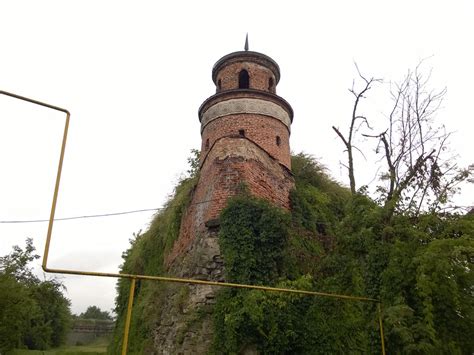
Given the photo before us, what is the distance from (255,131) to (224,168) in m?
2.32

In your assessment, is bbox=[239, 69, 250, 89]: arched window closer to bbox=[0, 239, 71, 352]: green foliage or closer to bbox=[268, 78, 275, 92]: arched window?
bbox=[268, 78, 275, 92]: arched window

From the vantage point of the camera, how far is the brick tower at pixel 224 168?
10094mm

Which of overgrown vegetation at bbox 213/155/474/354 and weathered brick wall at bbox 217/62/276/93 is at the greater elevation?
weathered brick wall at bbox 217/62/276/93

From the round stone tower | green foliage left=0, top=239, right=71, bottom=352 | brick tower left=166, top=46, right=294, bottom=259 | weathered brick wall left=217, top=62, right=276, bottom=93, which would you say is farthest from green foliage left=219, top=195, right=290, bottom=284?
green foliage left=0, top=239, right=71, bottom=352

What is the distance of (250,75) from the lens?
48.1 feet

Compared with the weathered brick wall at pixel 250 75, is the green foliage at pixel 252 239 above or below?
below

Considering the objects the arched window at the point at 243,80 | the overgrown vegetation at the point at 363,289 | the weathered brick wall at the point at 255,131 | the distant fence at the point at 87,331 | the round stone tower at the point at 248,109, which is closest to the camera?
the overgrown vegetation at the point at 363,289

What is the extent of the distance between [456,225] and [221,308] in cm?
559

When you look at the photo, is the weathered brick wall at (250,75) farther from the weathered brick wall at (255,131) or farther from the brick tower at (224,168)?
the weathered brick wall at (255,131)

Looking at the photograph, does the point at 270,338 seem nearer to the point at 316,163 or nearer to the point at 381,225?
the point at 381,225

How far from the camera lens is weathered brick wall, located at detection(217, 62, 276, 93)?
47.7 ft

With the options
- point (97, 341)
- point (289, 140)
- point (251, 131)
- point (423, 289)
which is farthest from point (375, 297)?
point (97, 341)

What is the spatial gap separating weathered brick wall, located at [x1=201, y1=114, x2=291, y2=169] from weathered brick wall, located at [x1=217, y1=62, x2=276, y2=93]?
1585 mm

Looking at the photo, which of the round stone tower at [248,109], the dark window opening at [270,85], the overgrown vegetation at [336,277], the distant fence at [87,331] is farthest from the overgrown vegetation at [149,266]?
the distant fence at [87,331]
